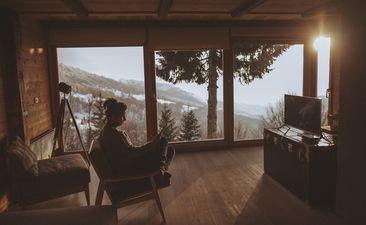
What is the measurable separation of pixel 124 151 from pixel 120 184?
318 mm

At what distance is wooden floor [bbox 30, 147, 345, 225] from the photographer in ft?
9.12

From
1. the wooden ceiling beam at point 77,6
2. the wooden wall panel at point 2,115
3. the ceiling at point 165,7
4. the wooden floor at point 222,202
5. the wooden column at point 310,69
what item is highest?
the ceiling at point 165,7

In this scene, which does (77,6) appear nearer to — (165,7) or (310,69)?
(165,7)

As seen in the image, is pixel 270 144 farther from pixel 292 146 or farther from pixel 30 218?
pixel 30 218

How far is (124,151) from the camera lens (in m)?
2.59

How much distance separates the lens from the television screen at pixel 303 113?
3100mm

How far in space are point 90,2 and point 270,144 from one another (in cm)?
276

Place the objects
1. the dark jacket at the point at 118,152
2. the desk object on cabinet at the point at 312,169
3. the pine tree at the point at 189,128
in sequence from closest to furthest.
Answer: the dark jacket at the point at 118,152
the desk object on cabinet at the point at 312,169
the pine tree at the point at 189,128

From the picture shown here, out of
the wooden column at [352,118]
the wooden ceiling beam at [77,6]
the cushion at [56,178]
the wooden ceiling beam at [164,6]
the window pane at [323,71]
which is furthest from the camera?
the window pane at [323,71]

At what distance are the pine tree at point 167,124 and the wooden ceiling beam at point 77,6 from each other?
6.94ft

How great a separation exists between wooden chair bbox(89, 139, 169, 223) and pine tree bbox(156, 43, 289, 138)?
2645 mm

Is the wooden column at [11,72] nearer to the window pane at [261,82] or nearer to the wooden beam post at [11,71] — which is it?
the wooden beam post at [11,71]

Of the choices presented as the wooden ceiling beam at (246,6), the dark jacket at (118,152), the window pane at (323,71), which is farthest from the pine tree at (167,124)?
the window pane at (323,71)

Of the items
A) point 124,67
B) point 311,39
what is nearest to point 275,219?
point 124,67
